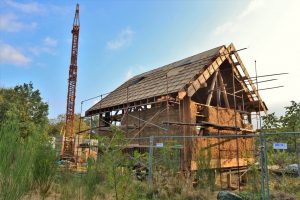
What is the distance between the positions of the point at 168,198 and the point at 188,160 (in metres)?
4.96

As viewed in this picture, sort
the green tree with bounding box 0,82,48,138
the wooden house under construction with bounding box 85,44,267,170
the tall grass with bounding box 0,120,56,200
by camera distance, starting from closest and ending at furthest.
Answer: the tall grass with bounding box 0,120,56,200
the wooden house under construction with bounding box 85,44,267,170
the green tree with bounding box 0,82,48,138

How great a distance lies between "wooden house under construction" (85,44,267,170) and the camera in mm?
13531

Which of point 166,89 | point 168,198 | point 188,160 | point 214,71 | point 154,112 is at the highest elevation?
point 214,71

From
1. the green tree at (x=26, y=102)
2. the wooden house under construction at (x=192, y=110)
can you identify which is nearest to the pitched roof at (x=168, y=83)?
the wooden house under construction at (x=192, y=110)

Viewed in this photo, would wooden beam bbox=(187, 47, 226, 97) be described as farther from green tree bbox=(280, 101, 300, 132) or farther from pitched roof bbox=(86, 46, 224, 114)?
green tree bbox=(280, 101, 300, 132)

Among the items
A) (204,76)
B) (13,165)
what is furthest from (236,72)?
(13,165)

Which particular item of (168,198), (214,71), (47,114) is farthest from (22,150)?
(47,114)

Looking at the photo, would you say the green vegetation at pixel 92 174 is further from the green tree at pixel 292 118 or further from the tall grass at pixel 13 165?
the green tree at pixel 292 118

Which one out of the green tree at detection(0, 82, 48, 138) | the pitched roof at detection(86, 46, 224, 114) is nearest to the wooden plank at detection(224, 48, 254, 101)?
the pitched roof at detection(86, 46, 224, 114)

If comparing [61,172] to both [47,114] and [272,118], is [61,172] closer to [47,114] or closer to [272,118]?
[272,118]

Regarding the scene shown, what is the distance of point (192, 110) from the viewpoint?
46.2 feet

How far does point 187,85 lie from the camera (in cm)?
1388

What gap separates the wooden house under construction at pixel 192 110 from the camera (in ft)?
44.4

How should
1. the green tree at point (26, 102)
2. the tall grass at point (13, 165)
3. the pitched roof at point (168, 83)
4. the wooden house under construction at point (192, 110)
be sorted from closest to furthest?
the tall grass at point (13, 165), the wooden house under construction at point (192, 110), the pitched roof at point (168, 83), the green tree at point (26, 102)
